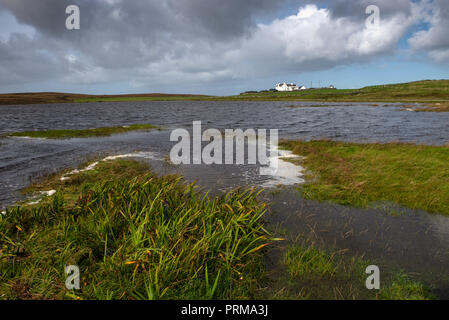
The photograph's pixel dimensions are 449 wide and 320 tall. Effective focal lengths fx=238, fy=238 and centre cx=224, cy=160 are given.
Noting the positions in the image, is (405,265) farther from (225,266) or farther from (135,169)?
(135,169)

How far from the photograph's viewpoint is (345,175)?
13.0 metres

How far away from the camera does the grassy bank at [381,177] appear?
10094 mm

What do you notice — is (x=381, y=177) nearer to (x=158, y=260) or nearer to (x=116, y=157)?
(x=158, y=260)

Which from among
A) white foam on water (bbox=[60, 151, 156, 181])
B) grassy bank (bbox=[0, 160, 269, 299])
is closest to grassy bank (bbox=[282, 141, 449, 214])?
grassy bank (bbox=[0, 160, 269, 299])

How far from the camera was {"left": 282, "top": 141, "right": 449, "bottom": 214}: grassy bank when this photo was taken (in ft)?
33.1

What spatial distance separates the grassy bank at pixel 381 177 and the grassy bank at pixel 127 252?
6078 mm

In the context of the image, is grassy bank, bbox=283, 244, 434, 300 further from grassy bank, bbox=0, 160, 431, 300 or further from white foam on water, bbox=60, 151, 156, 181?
white foam on water, bbox=60, 151, 156, 181

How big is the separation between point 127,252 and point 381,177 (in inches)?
503

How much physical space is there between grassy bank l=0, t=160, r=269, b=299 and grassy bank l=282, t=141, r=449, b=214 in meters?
6.08

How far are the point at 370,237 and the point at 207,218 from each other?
17.0ft

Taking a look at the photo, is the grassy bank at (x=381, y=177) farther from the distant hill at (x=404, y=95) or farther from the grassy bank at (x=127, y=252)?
the distant hill at (x=404, y=95)
